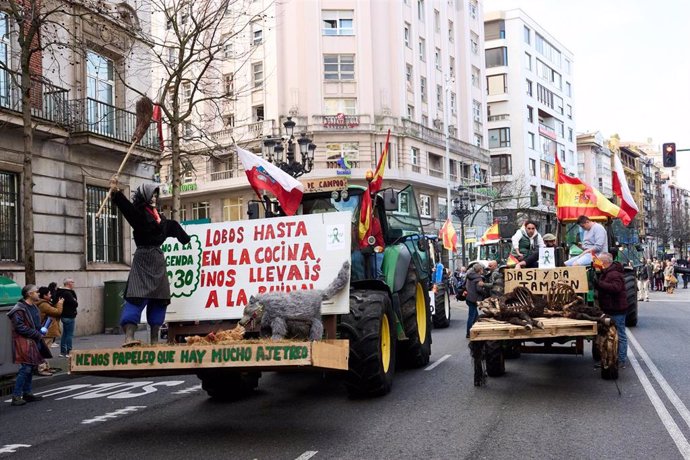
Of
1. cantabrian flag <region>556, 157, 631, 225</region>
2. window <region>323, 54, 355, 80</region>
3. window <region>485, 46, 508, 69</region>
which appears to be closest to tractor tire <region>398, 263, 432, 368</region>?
cantabrian flag <region>556, 157, 631, 225</region>

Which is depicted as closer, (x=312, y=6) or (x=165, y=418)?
(x=165, y=418)

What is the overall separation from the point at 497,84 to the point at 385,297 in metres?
66.2

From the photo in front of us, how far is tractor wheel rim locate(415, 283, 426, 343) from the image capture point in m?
11.2

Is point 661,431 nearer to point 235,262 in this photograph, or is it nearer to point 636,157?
point 235,262

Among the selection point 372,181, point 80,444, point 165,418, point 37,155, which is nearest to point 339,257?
point 372,181

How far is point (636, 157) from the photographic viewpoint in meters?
114

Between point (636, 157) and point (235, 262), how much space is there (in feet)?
384

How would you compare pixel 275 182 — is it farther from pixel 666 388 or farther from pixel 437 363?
pixel 666 388

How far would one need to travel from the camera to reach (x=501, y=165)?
229 ft

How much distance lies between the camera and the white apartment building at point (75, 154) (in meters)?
17.5

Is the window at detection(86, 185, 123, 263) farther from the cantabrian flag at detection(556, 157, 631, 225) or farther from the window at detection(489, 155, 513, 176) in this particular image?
the window at detection(489, 155, 513, 176)

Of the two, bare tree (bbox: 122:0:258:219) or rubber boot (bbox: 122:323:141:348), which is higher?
bare tree (bbox: 122:0:258:219)

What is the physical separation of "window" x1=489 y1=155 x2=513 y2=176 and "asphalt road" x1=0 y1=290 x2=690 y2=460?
59.4 metres

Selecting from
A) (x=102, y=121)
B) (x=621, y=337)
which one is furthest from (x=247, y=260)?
(x=102, y=121)
